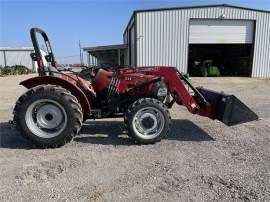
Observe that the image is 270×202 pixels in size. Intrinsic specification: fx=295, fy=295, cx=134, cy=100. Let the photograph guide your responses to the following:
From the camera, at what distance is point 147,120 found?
5.06 metres

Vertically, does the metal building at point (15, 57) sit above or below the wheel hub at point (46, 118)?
above

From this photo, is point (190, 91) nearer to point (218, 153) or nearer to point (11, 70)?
point (218, 153)

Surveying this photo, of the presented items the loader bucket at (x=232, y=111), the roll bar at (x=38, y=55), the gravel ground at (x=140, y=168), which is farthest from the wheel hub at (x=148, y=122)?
the roll bar at (x=38, y=55)

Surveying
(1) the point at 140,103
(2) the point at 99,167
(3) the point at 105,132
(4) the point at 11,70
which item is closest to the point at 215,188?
(2) the point at 99,167

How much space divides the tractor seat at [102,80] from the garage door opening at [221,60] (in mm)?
18501

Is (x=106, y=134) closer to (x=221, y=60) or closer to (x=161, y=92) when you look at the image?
(x=161, y=92)

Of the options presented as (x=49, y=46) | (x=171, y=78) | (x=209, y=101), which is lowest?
(x=209, y=101)

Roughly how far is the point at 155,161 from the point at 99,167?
0.83m

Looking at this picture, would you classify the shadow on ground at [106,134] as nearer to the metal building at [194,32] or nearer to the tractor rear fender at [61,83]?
the tractor rear fender at [61,83]

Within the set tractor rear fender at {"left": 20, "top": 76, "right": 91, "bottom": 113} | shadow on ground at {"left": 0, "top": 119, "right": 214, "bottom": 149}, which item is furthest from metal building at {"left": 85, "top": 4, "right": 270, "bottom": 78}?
tractor rear fender at {"left": 20, "top": 76, "right": 91, "bottom": 113}

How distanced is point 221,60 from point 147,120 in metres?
27.7

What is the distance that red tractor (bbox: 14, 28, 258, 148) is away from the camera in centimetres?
484

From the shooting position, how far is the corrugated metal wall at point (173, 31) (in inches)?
775

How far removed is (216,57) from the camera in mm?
31000
